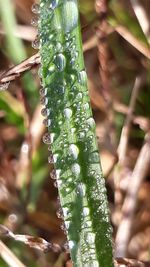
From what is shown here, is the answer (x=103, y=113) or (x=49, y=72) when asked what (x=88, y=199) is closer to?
(x=49, y=72)

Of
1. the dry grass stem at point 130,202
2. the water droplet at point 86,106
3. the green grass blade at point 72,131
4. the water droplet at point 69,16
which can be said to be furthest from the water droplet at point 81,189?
the dry grass stem at point 130,202

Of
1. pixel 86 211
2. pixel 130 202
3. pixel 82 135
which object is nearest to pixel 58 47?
pixel 82 135

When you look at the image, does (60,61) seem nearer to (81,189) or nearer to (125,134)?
(81,189)

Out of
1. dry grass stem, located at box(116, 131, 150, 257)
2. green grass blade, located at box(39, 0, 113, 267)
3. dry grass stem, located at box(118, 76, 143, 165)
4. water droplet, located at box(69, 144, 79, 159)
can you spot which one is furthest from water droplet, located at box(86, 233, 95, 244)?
dry grass stem, located at box(118, 76, 143, 165)

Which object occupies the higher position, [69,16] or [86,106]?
[69,16]

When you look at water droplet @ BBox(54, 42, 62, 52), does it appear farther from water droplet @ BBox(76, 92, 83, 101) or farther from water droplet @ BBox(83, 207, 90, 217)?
water droplet @ BBox(83, 207, 90, 217)

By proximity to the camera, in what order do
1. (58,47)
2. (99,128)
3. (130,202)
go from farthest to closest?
(99,128) → (130,202) → (58,47)

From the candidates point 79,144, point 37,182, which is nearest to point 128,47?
point 37,182

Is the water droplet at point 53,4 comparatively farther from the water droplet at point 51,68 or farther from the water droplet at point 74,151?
the water droplet at point 74,151
